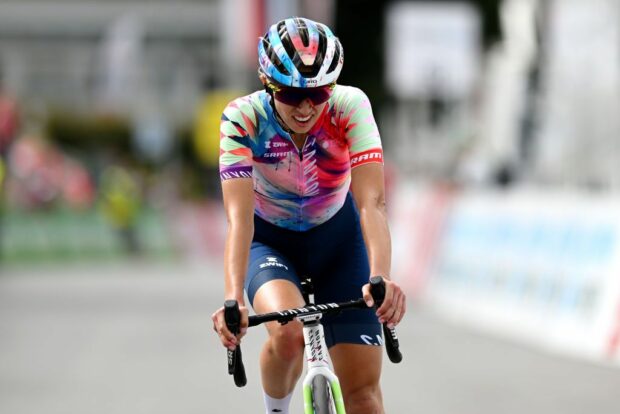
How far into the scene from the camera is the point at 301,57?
5.63 metres

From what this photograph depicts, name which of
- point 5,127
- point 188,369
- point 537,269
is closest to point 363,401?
point 188,369

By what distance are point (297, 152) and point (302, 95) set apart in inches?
19.9

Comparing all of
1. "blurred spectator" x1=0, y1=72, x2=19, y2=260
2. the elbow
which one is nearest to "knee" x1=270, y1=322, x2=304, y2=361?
the elbow

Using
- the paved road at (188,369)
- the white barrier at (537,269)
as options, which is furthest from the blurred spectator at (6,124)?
the white barrier at (537,269)

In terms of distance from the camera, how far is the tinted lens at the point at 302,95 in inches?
226

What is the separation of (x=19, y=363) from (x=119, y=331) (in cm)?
258

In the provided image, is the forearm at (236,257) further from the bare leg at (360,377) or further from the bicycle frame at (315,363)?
the bare leg at (360,377)

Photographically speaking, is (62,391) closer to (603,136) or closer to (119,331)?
(119,331)

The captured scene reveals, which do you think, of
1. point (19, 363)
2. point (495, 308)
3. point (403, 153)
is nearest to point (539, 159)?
point (495, 308)

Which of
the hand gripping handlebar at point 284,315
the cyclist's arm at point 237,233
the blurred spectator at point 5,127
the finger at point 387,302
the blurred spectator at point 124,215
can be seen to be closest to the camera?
the hand gripping handlebar at point 284,315

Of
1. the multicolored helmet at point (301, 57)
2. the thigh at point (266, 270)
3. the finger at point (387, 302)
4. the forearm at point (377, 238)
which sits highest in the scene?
the multicolored helmet at point (301, 57)

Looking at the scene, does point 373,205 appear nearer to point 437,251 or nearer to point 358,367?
point 358,367

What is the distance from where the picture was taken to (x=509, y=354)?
1271cm

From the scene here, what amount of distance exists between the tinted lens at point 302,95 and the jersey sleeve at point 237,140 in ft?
1.15
